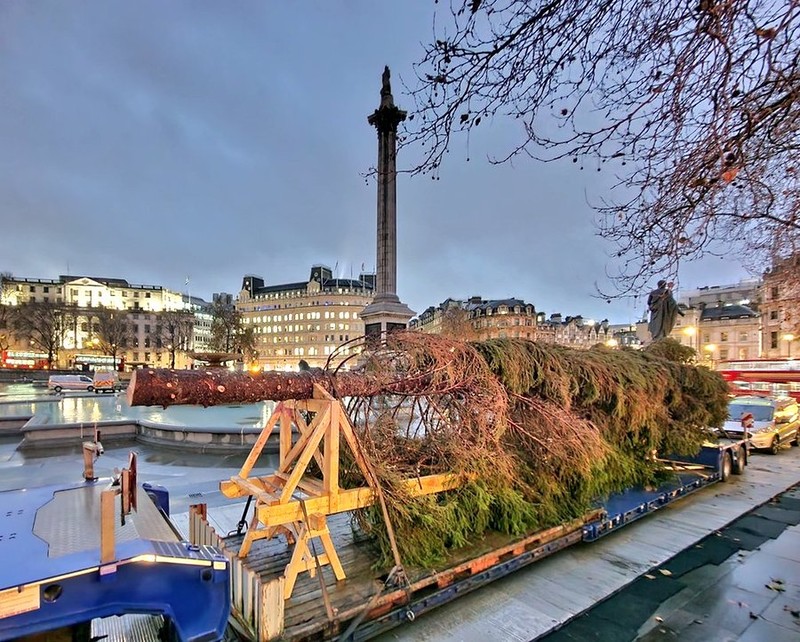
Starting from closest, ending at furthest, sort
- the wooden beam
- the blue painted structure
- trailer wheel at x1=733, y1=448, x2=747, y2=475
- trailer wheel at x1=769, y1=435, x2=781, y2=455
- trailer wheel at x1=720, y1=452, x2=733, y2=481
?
the blue painted structure
the wooden beam
trailer wheel at x1=720, y1=452, x2=733, y2=481
trailer wheel at x1=733, y1=448, x2=747, y2=475
trailer wheel at x1=769, y1=435, x2=781, y2=455

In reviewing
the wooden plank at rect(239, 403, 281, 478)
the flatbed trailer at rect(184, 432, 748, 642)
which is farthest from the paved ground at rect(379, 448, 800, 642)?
the wooden plank at rect(239, 403, 281, 478)

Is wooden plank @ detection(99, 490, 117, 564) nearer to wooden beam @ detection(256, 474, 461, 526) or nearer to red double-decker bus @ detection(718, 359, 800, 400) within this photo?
wooden beam @ detection(256, 474, 461, 526)

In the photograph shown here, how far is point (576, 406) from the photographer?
22.5 ft

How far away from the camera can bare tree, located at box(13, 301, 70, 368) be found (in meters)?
58.7

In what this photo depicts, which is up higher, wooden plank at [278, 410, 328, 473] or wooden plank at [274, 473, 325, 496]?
wooden plank at [278, 410, 328, 473]

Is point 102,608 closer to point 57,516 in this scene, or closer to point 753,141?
point 57,516


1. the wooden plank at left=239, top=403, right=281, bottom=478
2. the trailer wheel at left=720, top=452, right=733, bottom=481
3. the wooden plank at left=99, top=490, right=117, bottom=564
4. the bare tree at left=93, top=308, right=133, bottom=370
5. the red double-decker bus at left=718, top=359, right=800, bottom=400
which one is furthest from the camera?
the bare tree at left=93, top=308, right=133, bottom=370

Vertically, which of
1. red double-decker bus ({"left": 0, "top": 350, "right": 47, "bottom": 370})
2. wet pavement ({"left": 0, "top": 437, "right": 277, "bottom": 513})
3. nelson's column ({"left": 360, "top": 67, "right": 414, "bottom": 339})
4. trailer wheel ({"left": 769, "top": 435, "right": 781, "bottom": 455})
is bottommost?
red double-decker bus ({"left": 0, "top": 350, "right": 47, "bottom": 370})

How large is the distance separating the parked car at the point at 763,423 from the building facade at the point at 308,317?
88532 mm

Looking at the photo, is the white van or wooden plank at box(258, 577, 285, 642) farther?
the white van

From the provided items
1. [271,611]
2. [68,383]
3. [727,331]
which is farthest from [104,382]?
[727,331]

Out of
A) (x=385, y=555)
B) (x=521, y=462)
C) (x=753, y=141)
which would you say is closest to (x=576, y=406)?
(x=521, y=462)

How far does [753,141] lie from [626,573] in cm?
511

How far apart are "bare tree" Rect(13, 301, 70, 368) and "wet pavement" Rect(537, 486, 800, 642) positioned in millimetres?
71898
